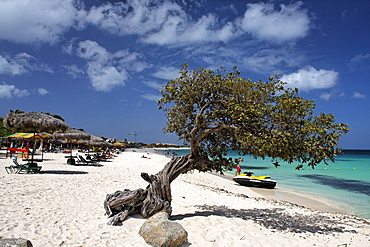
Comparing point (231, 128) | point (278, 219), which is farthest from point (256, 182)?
point (231, 128)

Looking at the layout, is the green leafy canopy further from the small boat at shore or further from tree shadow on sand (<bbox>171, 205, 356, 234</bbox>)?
the small boat at shore

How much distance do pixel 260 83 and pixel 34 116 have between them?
49.3ft

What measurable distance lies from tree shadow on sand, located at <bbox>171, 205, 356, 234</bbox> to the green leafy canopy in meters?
1.67

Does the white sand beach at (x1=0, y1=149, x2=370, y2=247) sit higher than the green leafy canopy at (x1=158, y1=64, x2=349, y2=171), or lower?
lower

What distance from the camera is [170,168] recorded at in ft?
22.8

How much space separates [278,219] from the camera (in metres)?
7.48

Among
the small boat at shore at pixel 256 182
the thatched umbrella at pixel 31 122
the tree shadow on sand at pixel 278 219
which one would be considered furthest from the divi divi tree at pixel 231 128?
the thatched umbrella at pixel 31 122

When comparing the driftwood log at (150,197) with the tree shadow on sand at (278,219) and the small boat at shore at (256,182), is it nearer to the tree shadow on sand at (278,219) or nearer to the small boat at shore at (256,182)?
the tree shadow on sand at (278,219)

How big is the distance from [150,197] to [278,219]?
3.88 metres

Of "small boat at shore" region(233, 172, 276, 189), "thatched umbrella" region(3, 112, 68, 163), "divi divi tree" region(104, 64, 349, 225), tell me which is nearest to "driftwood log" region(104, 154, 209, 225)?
"divi divi tree" region(104, 64, 349, 225)

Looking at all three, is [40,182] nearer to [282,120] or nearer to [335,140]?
[282,120]

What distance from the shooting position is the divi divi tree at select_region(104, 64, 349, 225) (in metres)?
5.54

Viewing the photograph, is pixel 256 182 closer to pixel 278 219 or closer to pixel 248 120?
pixel 278 219

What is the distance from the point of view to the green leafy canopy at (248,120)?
5.50m
